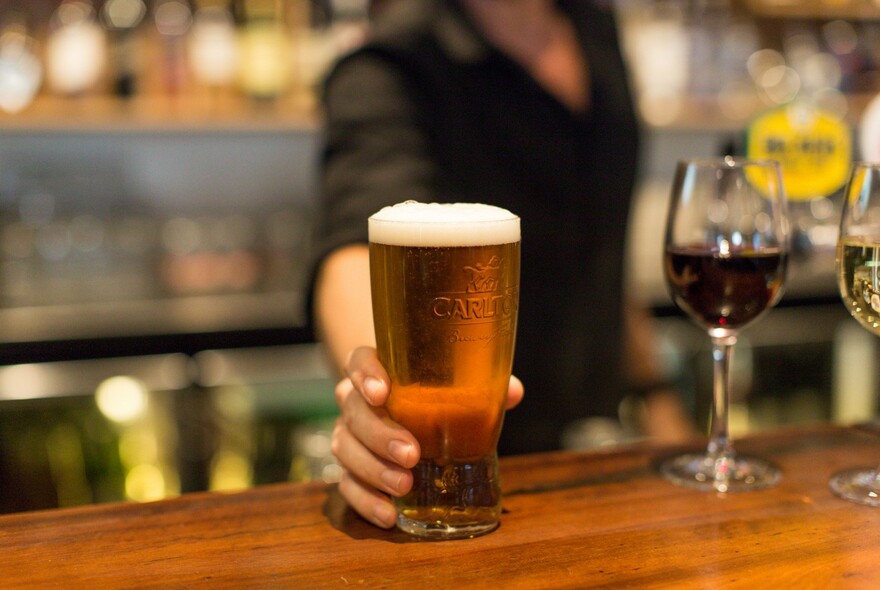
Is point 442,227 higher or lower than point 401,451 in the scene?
higher

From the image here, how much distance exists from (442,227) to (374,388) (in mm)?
148

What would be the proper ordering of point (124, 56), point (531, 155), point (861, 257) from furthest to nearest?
point (124, 56), point (531, 155), point (861, 257)

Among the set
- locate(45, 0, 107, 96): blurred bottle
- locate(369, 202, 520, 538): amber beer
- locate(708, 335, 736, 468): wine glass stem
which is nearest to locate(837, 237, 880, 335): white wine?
locate(708, 335, 736, 468): wine glass stem

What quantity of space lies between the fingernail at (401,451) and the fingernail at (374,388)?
0.13ft

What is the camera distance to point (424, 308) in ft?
2.62

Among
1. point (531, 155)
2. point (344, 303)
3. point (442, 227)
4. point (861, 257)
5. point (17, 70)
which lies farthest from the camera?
point (17, 70)

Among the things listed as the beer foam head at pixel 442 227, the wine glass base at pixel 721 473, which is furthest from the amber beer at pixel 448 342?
the wine glass base at pixel 721 473

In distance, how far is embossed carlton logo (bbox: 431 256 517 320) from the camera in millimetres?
797

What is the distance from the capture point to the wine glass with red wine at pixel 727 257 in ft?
3.35

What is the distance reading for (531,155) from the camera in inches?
73.5

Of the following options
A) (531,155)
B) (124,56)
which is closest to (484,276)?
(531,155)

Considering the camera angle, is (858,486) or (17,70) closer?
(858,486)

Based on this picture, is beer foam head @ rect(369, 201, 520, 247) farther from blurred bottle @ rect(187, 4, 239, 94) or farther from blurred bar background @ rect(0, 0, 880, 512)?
blurred bottle @ rect(187, 4, 239, 94)

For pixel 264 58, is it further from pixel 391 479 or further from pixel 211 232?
pixel 391 479
